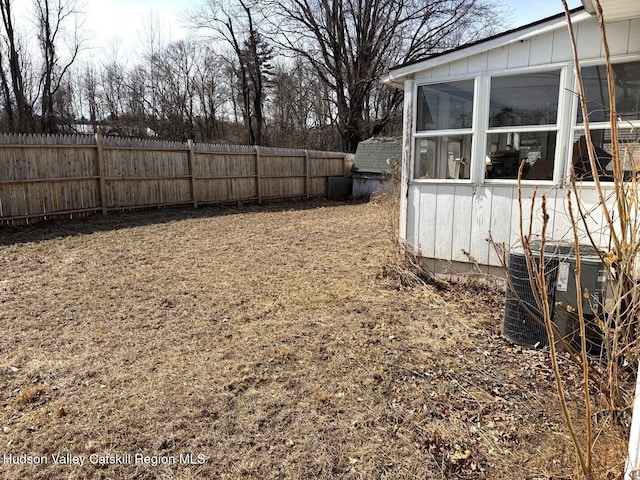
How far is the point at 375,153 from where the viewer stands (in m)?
16.3

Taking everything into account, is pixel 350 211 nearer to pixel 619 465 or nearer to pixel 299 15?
pixel 619 465

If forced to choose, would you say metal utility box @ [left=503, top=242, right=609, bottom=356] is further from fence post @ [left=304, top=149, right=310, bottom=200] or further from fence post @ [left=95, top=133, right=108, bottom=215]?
fence post @ [left=304, top=149, right=310, bottom=200]

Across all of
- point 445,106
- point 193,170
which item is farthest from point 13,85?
point 445,106

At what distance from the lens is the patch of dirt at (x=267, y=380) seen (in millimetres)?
2176

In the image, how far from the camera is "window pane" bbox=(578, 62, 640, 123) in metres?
3.78

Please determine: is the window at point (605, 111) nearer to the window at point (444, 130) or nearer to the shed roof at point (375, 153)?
the window at point (444, 130)

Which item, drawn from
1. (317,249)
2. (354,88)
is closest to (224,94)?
(354,88)

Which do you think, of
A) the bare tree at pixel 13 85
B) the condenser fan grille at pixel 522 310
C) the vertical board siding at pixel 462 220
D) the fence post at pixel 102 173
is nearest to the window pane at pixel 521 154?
the vertical board siding at pixel 462 220

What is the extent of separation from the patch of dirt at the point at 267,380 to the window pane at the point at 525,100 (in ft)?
6.09

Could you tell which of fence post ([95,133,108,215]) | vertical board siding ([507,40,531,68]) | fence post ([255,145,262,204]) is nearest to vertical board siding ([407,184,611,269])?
vertical board siding ([507,40,531,68])

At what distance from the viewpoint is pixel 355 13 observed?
22531 mm

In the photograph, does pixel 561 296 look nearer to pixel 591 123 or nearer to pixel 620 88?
pixel 591 123

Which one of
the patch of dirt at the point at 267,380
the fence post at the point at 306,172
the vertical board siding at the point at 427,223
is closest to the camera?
the patch of dirt at the point at 267,380

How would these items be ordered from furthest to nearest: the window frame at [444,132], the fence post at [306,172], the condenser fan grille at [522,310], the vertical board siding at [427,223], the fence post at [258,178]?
the fence post at [306,172]
the fence post at [258,178]
the vertical board siding at [427,223]
the window frame at [444,132]
the condenser fan grille at [522,310]
